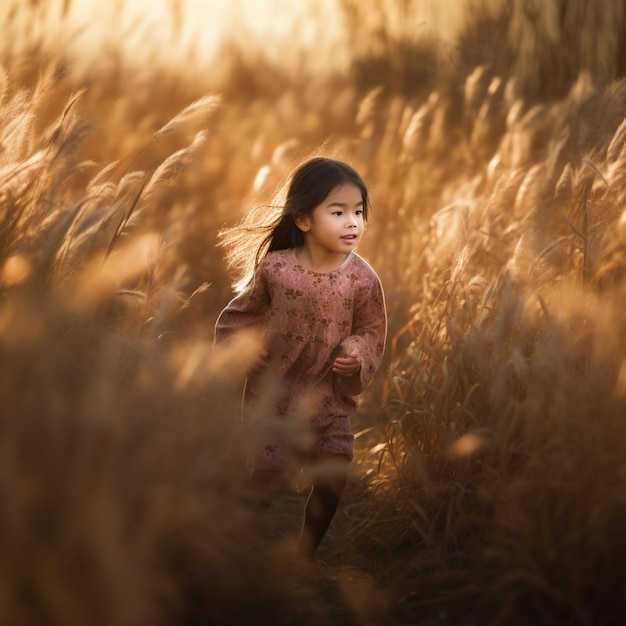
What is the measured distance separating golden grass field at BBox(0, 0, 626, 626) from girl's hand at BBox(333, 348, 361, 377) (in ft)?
0.58

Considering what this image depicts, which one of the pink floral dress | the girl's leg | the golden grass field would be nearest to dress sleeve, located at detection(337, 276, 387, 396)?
the pink floral dress

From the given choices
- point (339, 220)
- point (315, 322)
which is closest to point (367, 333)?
point (315, 322)

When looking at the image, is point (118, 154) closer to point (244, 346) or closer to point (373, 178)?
point (373, 178)

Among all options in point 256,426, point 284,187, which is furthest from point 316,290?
point 256,426

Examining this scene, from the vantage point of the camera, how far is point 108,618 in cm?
116

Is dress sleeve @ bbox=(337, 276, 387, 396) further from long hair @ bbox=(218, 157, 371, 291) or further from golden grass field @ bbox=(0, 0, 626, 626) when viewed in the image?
long hair @ bbox=(218, 157, 371, 291)

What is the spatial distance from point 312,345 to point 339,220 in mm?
321

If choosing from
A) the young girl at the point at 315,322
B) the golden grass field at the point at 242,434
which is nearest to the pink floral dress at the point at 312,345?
the young girl at the point at 315,322

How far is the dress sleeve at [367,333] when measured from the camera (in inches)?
86.0

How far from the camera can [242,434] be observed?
4.57 feet

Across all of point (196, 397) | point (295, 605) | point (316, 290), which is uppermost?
point (196, 397)

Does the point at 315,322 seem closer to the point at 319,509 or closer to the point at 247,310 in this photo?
the point at 247,310

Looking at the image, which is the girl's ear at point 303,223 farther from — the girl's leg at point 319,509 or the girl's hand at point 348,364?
the girl's leg at point 319,509

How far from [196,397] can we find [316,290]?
822mm
